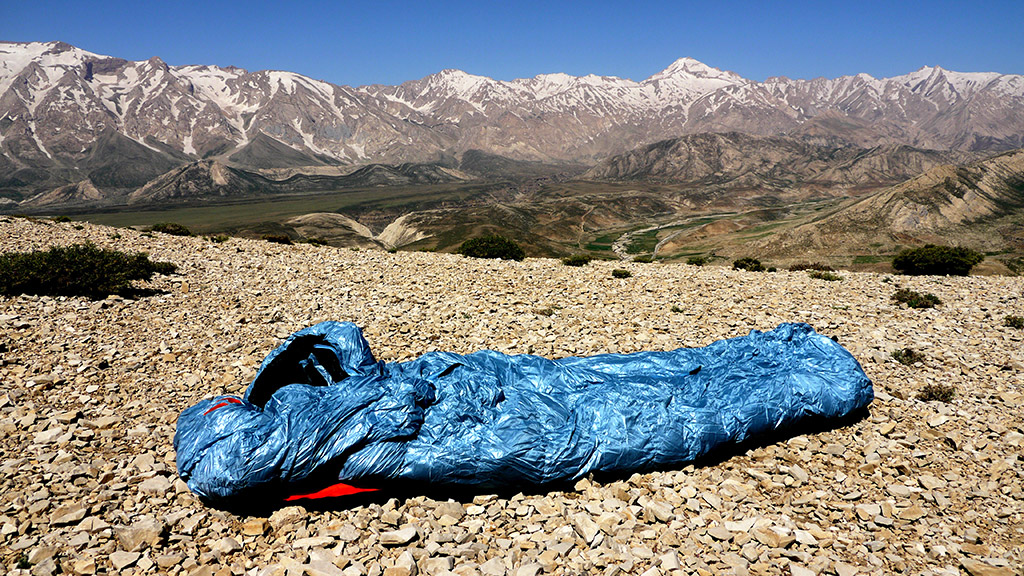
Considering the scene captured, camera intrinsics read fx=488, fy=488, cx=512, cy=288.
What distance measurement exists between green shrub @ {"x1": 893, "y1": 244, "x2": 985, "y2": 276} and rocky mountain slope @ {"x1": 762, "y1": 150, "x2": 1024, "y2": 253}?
8311cm

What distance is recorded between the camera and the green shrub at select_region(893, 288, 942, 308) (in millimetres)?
14047

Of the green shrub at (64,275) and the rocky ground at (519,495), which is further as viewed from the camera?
the green shrub at (64,275)

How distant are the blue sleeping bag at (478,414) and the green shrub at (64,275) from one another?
29.7ft

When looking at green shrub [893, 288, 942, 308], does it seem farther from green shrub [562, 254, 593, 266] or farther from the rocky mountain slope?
the rocky mountain slope

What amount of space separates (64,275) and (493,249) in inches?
639

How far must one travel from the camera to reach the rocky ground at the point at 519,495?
545cm

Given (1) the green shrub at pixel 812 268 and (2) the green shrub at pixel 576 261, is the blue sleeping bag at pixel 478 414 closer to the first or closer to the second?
(2) the green shrub at pixel 576 261

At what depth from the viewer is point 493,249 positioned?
2483 cm

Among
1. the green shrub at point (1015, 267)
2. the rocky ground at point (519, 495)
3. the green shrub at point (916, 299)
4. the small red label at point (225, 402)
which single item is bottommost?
the green shrub at point (1015, 267)

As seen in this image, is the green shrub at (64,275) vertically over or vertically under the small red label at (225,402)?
over

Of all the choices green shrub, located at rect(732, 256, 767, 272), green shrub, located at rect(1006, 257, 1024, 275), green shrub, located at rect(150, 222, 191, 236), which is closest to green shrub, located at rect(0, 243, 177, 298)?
green shrub, located at rect(150, 222, 191, 236)

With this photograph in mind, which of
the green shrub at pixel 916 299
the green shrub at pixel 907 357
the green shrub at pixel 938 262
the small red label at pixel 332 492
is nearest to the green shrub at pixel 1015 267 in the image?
the green shrub at pixel 938 262

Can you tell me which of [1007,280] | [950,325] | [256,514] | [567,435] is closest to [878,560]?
[567,435]

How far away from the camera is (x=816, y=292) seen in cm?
1602
